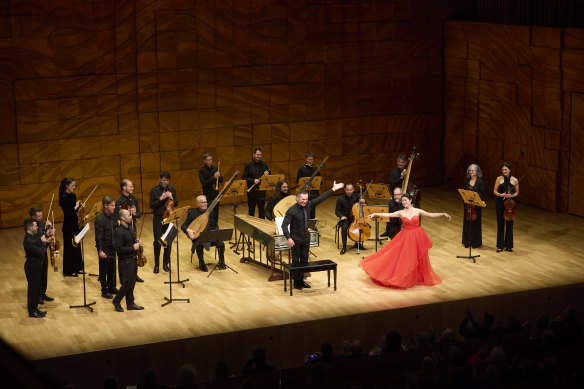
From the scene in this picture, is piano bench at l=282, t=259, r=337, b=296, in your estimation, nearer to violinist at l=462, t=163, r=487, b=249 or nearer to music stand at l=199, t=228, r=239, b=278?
music stand at l=199, t=228, r=239, b=278

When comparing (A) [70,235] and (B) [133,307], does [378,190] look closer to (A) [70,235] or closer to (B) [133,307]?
(B) [133,307]

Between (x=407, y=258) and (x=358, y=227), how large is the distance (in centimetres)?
133

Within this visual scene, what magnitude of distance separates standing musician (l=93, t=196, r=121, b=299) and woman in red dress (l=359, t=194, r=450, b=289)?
2952 mm

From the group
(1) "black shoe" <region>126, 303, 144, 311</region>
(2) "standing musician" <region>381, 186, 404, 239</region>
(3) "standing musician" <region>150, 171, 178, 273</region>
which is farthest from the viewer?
(2) "standing musician" <region>381, 186, 404, 239</region>

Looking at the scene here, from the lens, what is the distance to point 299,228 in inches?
328

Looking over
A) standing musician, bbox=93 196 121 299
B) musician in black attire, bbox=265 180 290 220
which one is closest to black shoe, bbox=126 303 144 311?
standing musician, bbox=93 196 121 299

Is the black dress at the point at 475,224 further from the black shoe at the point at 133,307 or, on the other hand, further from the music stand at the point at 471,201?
the black shoe at the point at 133,307

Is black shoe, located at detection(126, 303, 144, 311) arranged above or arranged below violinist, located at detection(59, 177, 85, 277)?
below

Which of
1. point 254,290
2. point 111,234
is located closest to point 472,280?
point 254,290

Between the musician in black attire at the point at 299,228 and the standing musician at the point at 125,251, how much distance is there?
→ 5.56ft

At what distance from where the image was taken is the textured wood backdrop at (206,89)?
1091 cm

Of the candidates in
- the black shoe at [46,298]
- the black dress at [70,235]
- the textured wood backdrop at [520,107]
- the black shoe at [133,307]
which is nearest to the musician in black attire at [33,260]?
the black shoe at [46,298]

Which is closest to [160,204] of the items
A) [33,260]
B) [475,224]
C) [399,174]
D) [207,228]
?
[207,228]

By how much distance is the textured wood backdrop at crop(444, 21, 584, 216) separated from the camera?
11359 mm
